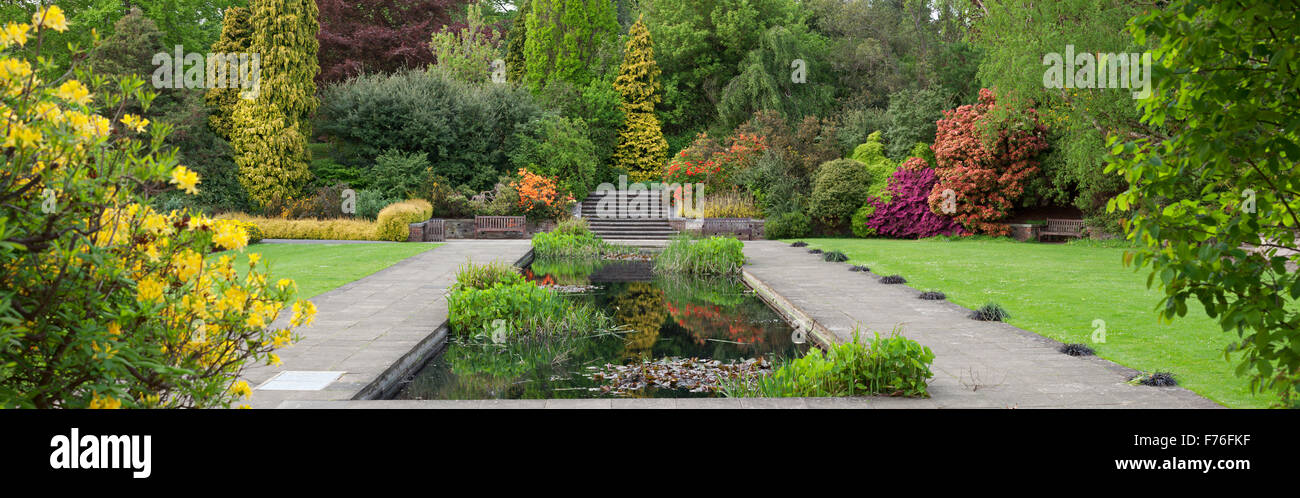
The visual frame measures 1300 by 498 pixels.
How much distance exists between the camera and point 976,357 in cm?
574

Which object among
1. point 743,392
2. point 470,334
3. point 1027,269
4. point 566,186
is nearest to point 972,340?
point 743,392

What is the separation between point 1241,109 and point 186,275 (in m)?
3.50

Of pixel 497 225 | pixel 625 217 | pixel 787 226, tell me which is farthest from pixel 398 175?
pixel 787 226

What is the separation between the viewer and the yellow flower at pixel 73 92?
7.89 feet

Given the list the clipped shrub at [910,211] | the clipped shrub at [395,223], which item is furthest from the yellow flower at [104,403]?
the clipped shrub at [910,211]

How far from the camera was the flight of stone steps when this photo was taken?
20875mm

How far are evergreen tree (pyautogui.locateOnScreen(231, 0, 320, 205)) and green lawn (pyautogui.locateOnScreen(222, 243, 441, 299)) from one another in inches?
149

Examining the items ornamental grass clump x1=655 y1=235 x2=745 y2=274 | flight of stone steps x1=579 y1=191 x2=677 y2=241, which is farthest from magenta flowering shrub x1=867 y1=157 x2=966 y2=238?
ornamental grass clump x1=655 y1=235 x2=745 y2=274

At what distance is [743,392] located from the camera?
5348 millimetres

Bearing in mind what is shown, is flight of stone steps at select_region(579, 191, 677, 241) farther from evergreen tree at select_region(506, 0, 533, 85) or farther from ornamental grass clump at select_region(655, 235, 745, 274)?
evergreen tree at select_region(506, 0, 533, 85)

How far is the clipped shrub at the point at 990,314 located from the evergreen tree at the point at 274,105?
703 inches

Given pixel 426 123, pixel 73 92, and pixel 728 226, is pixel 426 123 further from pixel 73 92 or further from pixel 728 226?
pixel 73 92

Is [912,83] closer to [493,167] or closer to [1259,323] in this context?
[493,167]

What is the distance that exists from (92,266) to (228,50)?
22.1 m
